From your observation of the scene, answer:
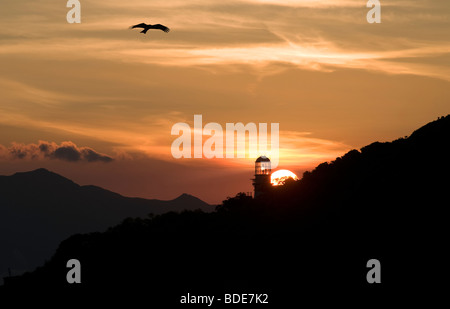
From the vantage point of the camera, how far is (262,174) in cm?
10225

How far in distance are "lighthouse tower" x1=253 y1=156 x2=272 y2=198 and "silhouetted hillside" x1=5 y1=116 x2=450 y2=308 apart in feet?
66.9

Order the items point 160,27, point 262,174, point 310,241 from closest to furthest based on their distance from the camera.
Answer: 1. point 160,27
2. point 310,241
3. point 262,174

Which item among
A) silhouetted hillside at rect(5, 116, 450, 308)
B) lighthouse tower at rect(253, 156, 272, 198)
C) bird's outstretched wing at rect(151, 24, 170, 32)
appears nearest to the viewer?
bird's outstretched wing at rect(151, 24, 170, 32)

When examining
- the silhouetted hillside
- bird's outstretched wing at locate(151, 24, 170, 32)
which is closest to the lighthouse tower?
the silhouetted hillside

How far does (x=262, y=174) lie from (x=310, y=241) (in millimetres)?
39416

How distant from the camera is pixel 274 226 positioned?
6769cm

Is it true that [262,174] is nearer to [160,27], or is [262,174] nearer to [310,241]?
[310,241]

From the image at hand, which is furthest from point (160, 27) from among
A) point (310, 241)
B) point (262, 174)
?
point (262, 174)

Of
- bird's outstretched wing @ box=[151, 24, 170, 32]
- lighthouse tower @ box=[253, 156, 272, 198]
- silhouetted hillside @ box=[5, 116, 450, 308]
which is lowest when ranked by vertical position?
silhouetted hillside @ box=[5, 116, 450, 308]

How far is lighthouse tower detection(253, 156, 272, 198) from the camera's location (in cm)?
10119

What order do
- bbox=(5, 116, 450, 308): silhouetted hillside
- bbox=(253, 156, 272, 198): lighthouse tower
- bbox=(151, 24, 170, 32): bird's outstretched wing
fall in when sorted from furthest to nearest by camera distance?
bbox=(253, 156, 272, 198): lighthouse tower
bbox=(5, 116, 450, 308): silhouetted hillside
bbox=(151, 24, 170, 32): bird's outstretched wing

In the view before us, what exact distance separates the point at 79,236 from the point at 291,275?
32.0 metres

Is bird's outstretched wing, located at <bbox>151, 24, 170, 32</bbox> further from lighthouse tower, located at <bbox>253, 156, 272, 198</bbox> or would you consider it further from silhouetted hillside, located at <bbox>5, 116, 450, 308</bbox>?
lighthouse tower, located at <bbox>253, 156, 272, 198</bbox>
